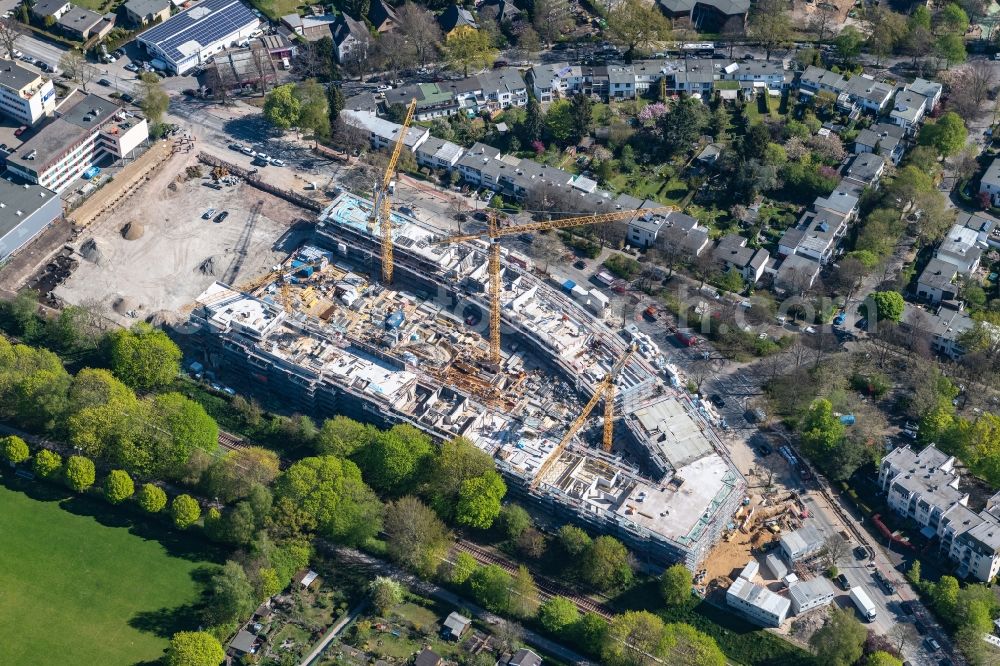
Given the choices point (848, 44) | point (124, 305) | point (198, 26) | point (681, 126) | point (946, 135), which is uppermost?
point (848, 44)

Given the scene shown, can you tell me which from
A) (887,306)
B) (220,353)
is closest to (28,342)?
(220,353)

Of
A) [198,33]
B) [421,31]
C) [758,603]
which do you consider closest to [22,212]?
[198,33]

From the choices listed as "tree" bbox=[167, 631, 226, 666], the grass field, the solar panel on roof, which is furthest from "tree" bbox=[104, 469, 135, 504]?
the solar panel on roof

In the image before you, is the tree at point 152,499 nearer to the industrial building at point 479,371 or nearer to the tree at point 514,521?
the industrial building at point 479,371

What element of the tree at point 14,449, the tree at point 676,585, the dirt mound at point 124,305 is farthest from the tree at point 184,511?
the tree at point 676,585

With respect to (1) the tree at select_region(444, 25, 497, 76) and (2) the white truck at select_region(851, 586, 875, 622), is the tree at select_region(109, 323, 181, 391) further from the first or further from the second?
(2) the white truck at select_region(851, 586, 875, 622)

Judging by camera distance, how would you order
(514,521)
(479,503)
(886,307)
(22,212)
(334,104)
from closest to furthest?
(479,503) → (514,521) → (886,307) → (22,212) → (334,104)

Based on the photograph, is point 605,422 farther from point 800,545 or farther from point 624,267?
point 624,267
